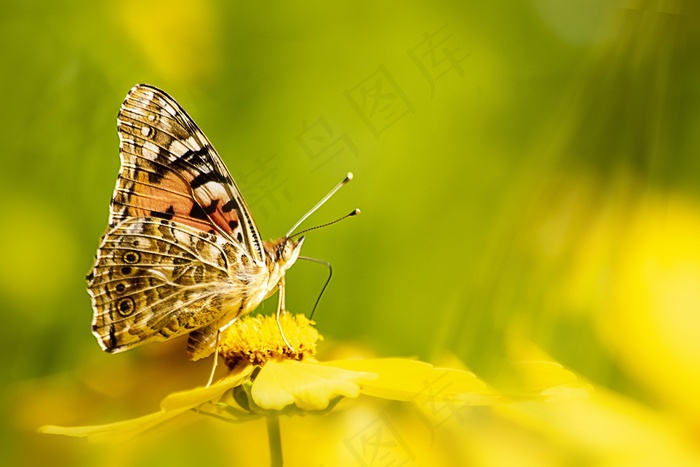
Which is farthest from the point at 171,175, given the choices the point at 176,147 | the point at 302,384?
the point at 302,384

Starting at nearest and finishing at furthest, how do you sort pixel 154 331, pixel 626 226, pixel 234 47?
pixel 154 331 < pixel 234 47 < pixel 626 226

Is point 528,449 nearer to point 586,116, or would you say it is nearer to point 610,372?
point 610,372

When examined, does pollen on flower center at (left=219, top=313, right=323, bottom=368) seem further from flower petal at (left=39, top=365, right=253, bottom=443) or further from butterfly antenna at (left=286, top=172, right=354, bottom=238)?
A: butterfly antenna at (left=286, top=172, right=354, bottom=238)

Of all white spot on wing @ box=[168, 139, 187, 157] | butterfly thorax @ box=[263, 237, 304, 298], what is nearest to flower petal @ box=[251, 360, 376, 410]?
butterfly thorax @ box=[263, 237, 304, 298]

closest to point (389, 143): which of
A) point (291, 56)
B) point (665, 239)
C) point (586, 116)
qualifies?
point (291, 56)

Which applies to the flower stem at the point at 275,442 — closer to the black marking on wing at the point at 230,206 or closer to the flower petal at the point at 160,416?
the flower petal at the point at 160,416
